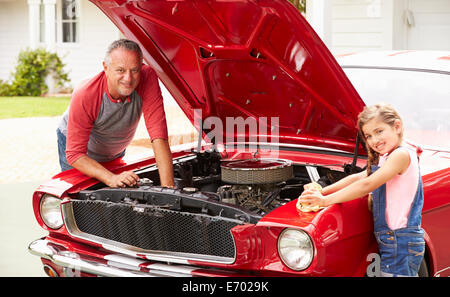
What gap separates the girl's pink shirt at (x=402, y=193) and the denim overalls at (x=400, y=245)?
0.08 feet

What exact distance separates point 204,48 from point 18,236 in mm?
2881

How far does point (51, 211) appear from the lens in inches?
138

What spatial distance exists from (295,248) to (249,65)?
1364 mm

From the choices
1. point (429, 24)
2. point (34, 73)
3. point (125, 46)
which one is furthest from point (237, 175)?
point (34, 73)

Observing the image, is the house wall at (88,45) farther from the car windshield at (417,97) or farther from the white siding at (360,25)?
the car windshield at (417,97)

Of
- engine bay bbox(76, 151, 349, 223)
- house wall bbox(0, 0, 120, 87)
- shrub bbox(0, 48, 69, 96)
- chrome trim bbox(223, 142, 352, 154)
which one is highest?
house wall bbox(0, 0, 120, 87)

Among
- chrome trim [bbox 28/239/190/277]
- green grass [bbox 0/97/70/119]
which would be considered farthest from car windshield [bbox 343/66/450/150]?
green grass [bbox 0/97/70/119]

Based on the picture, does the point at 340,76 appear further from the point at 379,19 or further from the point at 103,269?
the point at 379,19

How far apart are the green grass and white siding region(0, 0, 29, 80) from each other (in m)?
3.26

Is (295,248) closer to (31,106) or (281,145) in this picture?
(281,145)

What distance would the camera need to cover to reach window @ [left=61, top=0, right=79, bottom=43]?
18.5 metres

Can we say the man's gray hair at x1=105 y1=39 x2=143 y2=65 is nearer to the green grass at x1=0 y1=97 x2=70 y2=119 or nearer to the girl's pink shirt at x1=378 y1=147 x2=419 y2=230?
the girl's pink shirt at x1=378 y1=147 x2=419 y2=230

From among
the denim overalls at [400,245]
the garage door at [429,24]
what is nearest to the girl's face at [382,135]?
the denim overalls at [400,245]
